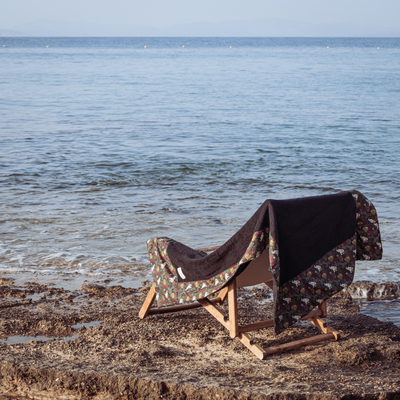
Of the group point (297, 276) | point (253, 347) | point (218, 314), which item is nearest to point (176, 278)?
point (218, 314)

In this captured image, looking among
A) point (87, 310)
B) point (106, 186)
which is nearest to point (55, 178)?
point (106, 186)

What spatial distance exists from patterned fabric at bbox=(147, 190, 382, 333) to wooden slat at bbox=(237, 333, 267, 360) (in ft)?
0.84

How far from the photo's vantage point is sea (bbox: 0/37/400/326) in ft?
20.1

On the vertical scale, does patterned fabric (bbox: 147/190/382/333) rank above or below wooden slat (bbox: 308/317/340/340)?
above

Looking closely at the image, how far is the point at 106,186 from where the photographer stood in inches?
396

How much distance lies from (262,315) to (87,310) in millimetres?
1509

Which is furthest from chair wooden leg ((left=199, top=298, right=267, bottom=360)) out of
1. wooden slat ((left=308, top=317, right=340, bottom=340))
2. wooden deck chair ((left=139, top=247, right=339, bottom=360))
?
wooden slat ((left=308, top=317, right=340, bottom=340))

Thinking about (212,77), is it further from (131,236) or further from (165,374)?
(165,374)

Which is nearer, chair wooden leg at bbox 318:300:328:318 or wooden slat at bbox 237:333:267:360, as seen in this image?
wooden slat at bbox 237:333:267:360

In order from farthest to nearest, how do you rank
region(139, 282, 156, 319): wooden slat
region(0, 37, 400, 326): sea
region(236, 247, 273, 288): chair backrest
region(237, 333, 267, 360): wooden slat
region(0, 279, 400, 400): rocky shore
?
region(0, 37, 400, 326): sea
region(139, 282, 156, 319): wooden slat
region(236, 247, 273, 288): chair backrest
region(237, 333, 267, 360): wooden slat
region(0, 279, 400, 400): rocky shore

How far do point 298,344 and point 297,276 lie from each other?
551 millimetres

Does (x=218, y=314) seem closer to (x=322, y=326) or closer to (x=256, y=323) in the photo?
(x=256, y=323)

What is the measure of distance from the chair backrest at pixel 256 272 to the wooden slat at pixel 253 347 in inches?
14.3

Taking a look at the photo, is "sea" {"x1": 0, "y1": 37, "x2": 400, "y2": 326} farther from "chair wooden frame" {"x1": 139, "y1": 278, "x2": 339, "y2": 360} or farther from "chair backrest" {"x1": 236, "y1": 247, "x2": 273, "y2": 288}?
"chair backrest" {"x1": 236, "y1": 247, "x2": 273, "y2": 288}
